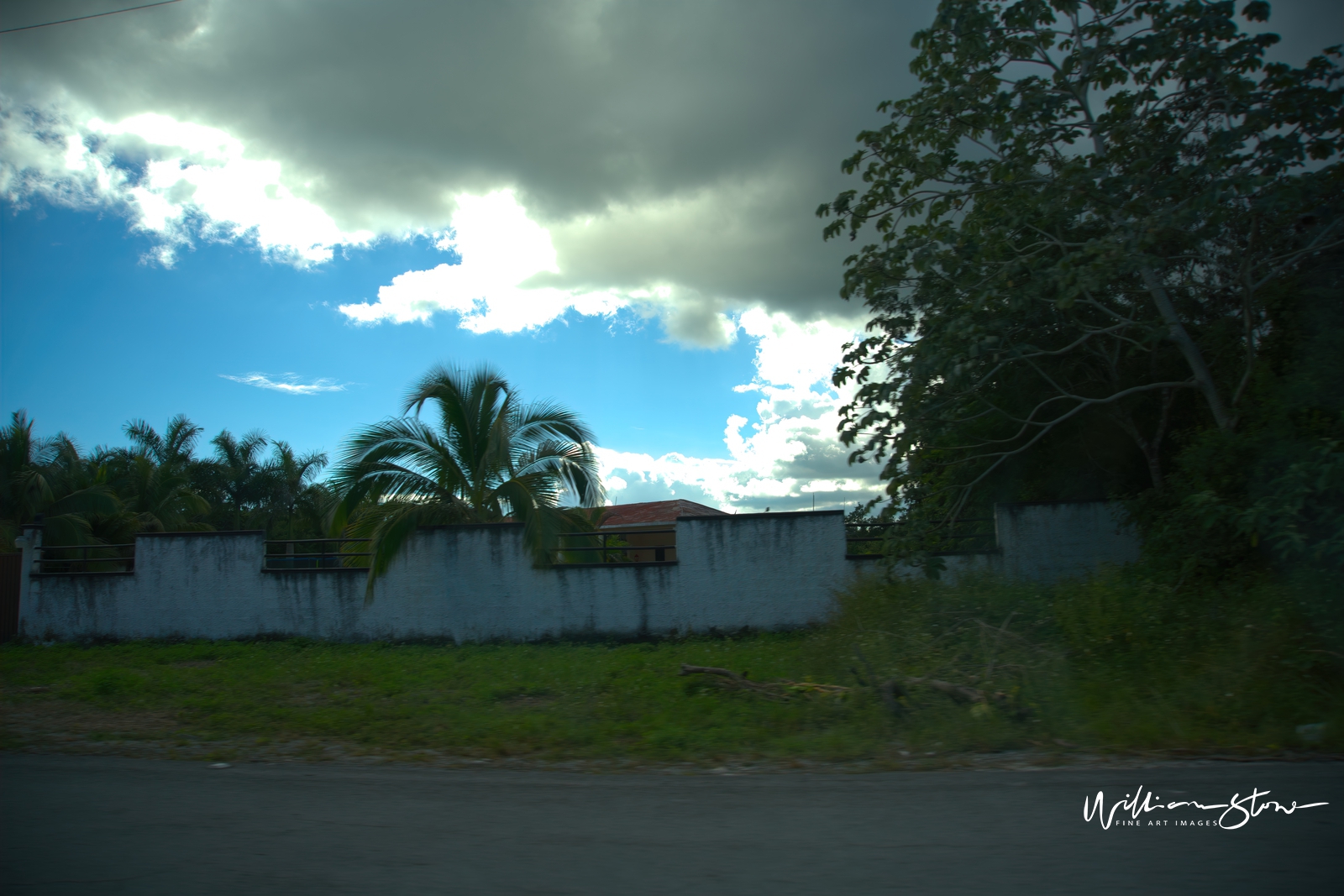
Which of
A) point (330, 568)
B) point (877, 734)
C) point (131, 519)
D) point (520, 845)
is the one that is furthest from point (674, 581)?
point (131, 519)

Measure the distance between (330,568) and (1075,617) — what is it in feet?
37.9

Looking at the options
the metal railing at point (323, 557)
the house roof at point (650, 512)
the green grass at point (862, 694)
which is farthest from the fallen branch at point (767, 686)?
the house roof at point (650, 512)

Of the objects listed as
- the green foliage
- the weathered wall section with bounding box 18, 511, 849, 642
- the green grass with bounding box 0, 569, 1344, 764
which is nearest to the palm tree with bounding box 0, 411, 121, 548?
the green foliage

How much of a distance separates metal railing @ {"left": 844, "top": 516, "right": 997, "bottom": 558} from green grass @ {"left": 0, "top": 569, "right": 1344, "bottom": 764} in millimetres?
2093

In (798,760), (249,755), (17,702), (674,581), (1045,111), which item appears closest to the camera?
(798,760)

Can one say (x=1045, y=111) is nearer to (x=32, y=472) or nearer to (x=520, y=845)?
(x=520, y=845)

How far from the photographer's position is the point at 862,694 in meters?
7.20

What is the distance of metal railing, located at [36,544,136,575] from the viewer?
15031 mm

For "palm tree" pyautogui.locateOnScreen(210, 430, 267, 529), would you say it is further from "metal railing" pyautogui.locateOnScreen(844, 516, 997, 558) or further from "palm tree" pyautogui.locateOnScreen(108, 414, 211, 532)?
"metal railing" pyautogui.locateOnScreen(844, 516, 997, 558)

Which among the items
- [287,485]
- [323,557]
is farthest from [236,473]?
[323,557]

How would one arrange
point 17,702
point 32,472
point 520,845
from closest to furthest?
point 520,845 < point 17,702 < point 32,472

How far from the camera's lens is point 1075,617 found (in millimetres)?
8281

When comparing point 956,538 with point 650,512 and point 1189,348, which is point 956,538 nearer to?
point 1189,348
